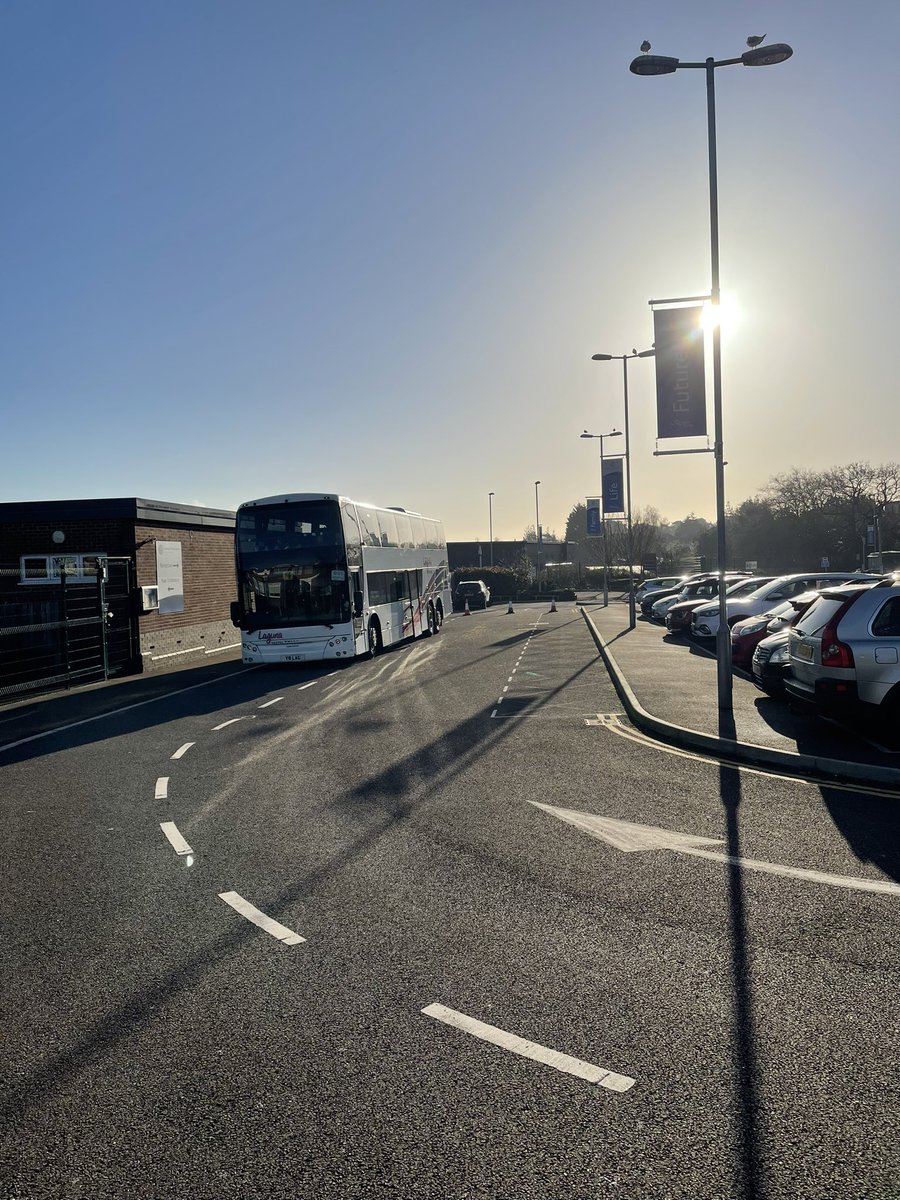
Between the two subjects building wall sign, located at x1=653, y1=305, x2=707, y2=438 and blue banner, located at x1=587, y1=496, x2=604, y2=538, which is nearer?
→ building wall sign, located at x1=653, y1=305, x2=707, y2=438

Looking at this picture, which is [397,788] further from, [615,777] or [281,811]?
[615,777]

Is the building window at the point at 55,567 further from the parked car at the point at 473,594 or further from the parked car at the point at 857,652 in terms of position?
the parked car at the point at 473,594

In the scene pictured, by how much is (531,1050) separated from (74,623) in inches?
701

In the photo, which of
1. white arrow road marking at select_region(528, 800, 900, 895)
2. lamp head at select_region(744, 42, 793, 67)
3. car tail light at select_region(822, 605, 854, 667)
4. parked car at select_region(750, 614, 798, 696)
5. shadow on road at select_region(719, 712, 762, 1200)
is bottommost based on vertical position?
white arrow road marking at select_region(528, 800, 900, 895)

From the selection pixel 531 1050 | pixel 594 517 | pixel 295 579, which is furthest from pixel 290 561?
pixel 594 517

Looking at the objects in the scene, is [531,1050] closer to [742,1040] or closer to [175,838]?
[742,1040]

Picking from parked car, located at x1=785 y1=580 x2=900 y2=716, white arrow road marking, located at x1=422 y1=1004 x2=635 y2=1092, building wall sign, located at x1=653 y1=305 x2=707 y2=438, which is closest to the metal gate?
building wall sign, located at x1=653 y1=305 x2=707 y2=438

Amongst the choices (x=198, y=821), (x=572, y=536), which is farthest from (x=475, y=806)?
(x=572, y=536)

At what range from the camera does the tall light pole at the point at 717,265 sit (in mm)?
11836

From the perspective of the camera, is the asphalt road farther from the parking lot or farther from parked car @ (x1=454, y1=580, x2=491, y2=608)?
parked car @ (x1=454, y1=580, x2=491, y2=608)

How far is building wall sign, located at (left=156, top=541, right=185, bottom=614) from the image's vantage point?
23.9 m

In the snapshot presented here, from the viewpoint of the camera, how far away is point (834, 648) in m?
9.77

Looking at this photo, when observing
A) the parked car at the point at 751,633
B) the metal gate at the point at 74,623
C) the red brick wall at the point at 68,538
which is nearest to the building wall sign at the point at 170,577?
the red brick wall at the point at 68,538

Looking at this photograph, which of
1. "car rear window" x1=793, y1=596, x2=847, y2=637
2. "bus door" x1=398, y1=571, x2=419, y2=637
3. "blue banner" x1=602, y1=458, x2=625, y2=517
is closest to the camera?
"car rear window" x1=793, y1=596, x2=847, y2=637
